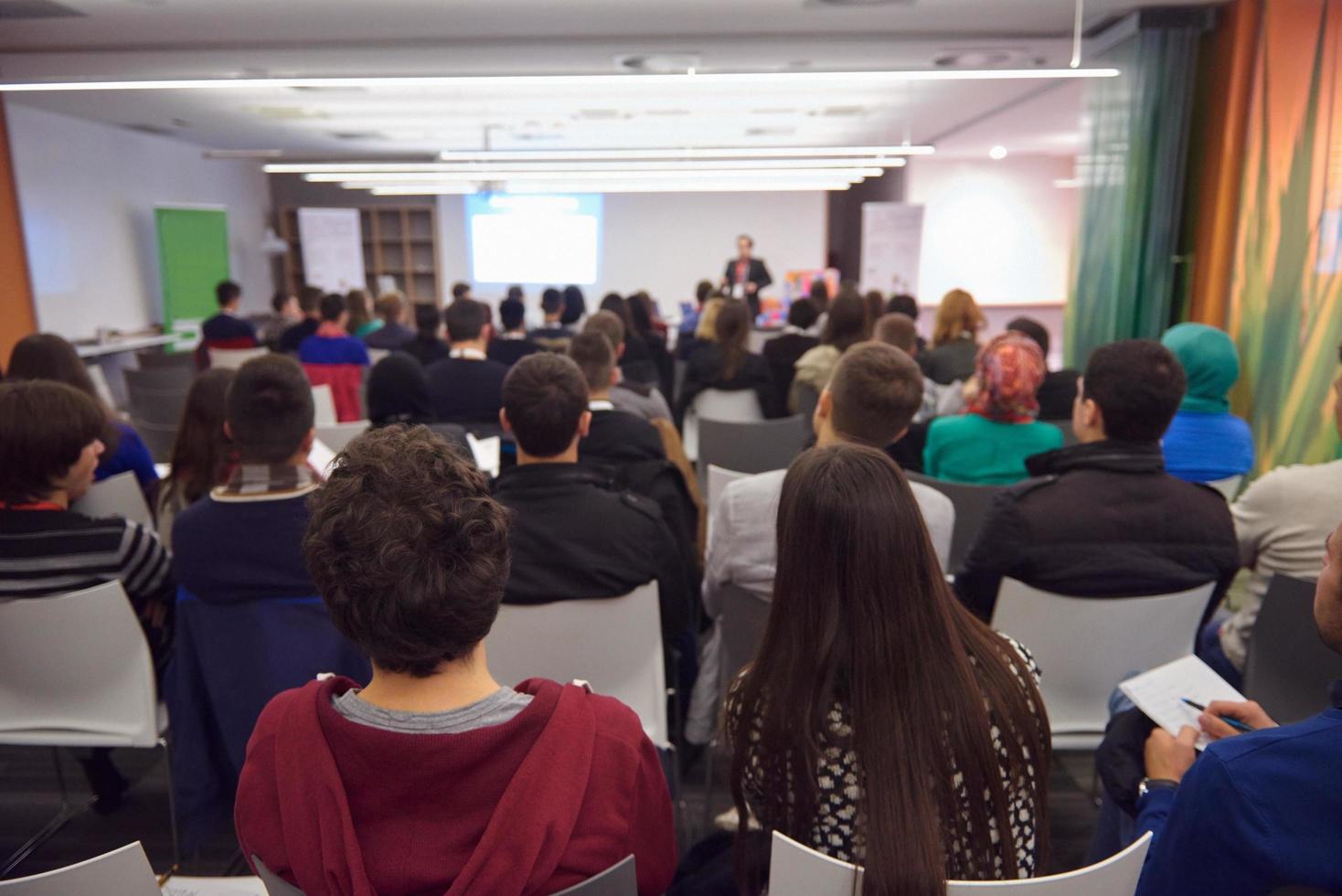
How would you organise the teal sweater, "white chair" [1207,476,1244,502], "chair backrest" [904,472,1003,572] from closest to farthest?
"chair backrest" [904,472,1003,572] → the teal sweater → "white chair" [1207,476,1244,502]

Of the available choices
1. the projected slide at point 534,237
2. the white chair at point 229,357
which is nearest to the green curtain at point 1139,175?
the white chair at point 229,357

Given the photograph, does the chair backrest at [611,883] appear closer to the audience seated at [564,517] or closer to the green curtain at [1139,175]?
the audience seated at [564,517]

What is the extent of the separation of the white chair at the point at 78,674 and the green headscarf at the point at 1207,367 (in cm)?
322

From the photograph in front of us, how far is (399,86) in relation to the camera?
20.4ft

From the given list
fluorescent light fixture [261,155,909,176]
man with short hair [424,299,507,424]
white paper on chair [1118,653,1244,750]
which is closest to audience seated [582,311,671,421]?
man with short hair [424,299,507,424]

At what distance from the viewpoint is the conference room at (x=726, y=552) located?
3.22ft

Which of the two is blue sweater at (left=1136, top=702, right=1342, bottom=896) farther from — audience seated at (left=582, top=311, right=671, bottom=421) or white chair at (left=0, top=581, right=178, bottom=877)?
audience seated at (left=582, top=311, right=671, bottom=421)

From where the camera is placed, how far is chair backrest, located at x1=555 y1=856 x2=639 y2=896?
0.92 meters

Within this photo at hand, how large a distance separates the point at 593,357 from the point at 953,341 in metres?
2.31

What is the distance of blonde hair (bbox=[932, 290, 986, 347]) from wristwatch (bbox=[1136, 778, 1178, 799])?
367 cm

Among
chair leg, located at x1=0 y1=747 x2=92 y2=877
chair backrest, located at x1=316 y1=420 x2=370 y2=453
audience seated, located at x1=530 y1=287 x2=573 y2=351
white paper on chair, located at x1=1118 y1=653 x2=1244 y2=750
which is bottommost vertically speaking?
chair leg, located at x1=0 y1=747 x2=92 y2=877

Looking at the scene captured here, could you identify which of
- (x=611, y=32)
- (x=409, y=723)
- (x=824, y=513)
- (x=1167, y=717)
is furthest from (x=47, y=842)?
(x=611, y=32)

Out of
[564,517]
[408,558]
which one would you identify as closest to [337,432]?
[564,517]

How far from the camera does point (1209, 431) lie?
3.04 m
